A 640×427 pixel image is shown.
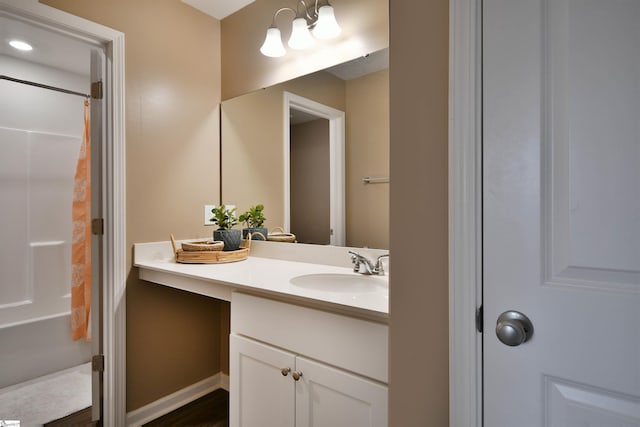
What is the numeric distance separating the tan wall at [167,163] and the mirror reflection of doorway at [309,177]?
65cm

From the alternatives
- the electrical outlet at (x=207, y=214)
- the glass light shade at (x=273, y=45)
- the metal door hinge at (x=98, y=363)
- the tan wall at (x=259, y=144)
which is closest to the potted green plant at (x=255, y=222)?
the tan wall at (x=259, y=144)

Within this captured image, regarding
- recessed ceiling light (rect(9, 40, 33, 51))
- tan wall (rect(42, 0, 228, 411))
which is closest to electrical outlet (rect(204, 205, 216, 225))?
tan wall (rect(42, 0, 228, 411))

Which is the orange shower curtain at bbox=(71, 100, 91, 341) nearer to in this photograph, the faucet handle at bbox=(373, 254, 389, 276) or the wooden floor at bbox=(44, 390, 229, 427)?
the wooden floor at bbox=(44, 390, 229, 427)

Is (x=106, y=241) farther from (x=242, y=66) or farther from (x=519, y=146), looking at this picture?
(x=519, y=146)

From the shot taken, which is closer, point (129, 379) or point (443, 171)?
point (443, 171)

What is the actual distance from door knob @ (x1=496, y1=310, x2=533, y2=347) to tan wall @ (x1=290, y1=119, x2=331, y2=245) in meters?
1.16

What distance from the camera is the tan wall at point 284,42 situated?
1639 millimetres

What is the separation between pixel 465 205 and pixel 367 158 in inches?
37.7

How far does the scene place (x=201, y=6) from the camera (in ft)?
7.11

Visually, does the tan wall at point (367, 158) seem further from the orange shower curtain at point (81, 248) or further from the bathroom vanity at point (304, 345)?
the orange shower curtain at point (81, 248)

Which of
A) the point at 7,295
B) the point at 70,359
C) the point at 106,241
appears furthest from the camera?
the point at 70,359

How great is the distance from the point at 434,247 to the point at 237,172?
1.70m

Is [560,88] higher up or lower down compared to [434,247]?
higher up

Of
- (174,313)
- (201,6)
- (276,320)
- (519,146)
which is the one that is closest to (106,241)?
(174,313)
